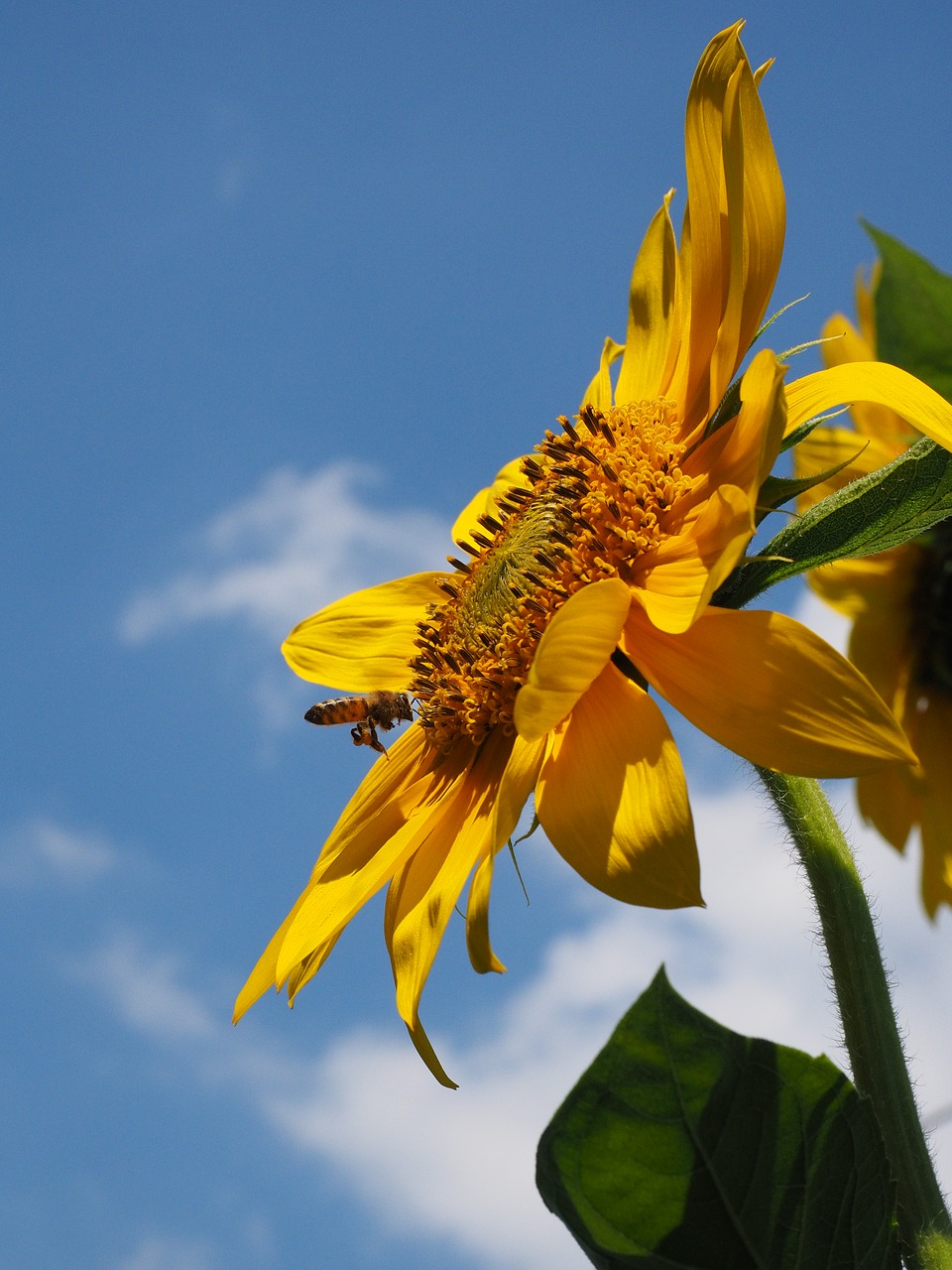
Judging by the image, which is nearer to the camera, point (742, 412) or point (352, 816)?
point (742, 412)

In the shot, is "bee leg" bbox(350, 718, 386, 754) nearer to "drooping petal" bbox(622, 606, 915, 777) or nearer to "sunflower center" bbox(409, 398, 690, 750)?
"sunflower center" bbox(409, 398, 690, 750)

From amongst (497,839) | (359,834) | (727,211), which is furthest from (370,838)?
(727,211)

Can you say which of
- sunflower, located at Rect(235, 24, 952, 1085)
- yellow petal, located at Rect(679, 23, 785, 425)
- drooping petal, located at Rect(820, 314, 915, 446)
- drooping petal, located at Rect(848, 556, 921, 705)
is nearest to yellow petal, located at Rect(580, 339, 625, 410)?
sunflower, located at Rect(235, 24, 952, 1085)

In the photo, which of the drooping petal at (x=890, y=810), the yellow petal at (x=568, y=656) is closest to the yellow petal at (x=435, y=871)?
the yellow petal at (x=568, y=656)

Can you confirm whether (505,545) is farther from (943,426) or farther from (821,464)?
(821,464)

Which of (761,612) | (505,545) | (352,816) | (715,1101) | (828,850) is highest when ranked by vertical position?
(505,545)

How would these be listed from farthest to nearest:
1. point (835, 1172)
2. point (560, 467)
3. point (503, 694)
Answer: point (560, 467), point (503, 694), point (835, 1172)

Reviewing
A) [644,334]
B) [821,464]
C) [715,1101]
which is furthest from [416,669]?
[821,464]

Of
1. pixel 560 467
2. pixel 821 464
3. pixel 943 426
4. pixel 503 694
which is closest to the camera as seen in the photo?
pixel 943 426
